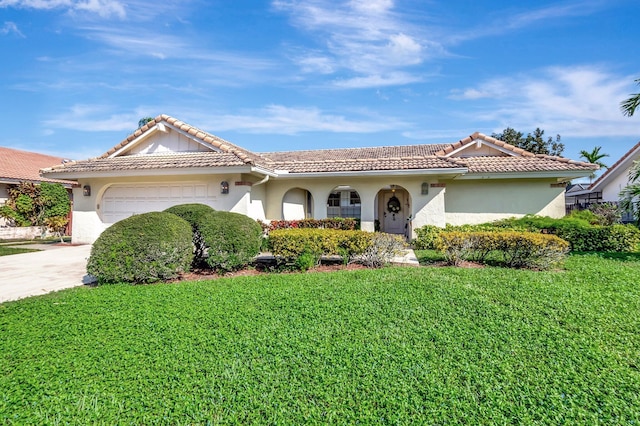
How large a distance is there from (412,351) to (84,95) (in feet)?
56.1

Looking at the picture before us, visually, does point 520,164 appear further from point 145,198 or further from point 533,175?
point 145,198

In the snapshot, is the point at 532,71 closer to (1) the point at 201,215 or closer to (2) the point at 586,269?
(2) the point at 586,269

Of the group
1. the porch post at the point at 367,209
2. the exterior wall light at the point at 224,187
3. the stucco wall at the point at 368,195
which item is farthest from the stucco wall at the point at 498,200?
the exterior wall light at the point at 224,187

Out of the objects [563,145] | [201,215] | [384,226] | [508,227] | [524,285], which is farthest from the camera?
[563,145]

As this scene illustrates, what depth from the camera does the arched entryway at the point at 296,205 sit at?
16.5 meters

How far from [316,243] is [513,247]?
5220 millimetres

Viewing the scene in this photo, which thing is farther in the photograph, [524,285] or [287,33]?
[287,33]

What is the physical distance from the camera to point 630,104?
1143cm

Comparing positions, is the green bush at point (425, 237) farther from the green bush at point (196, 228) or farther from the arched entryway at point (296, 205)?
the green bush at point (196, 228)

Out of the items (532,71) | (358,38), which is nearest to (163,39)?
(358,38)

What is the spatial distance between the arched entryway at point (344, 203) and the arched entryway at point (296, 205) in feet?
6.33

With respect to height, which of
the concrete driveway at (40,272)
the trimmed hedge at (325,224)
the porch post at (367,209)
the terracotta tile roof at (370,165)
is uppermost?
the terracotta tile roof at (370,165)

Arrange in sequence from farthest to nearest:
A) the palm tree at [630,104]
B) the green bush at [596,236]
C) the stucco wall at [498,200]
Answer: the stucco wall at [498,200] → the green bush at [596,236] → the palm tree at [630,104]

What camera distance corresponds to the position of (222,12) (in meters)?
11.1
